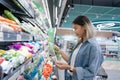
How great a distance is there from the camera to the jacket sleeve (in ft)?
7.06

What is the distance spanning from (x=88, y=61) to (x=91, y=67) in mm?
84

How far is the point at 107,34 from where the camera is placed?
1795cm

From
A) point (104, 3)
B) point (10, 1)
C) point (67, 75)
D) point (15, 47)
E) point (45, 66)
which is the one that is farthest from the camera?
point (104, 3)

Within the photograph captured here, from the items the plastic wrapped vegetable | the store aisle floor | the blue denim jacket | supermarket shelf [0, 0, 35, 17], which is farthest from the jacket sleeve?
the store aisle floor

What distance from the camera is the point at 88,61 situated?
2.20m

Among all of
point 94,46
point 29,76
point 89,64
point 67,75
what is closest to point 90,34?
point 94,46

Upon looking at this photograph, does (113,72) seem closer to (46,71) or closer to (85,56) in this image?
(46,71)

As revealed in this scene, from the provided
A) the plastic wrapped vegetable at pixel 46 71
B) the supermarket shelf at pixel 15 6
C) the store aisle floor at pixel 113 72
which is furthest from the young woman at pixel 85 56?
the store aisle floor at pixel 113 72

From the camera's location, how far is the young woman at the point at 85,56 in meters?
2.17

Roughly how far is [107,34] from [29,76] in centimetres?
1684

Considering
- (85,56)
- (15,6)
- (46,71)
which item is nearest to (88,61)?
(85,56)

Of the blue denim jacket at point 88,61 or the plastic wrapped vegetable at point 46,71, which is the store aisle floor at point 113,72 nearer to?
the plastic wrapped vegetable at point 46,71

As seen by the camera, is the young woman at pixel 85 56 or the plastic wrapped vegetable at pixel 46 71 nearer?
the young woman at pixel 85 56

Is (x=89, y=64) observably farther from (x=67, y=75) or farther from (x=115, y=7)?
(x=115, y=7)
